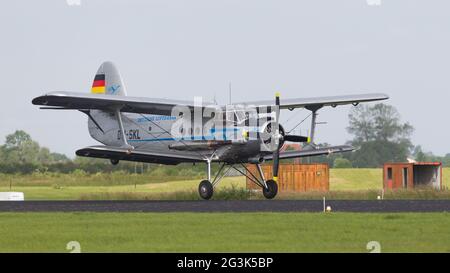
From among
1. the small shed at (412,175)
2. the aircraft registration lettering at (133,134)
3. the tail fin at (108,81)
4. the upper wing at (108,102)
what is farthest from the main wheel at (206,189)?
the small shed at (412,175)

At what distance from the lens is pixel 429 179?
58250 millimetres

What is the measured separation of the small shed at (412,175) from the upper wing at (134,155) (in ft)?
67.7

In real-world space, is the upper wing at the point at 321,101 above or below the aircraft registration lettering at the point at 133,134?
above

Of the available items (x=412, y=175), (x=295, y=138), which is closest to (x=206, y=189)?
(x=295, y=138)

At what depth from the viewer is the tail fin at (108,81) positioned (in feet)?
155

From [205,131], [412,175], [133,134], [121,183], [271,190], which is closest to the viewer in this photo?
[205,131]

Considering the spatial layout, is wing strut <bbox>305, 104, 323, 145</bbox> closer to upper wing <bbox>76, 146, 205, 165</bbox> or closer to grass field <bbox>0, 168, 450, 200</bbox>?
upper wing <bbox>76, 146, 205, 165</bbox>

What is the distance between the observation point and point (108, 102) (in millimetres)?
37219

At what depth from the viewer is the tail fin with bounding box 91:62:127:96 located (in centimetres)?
4738

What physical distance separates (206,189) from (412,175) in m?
22.9

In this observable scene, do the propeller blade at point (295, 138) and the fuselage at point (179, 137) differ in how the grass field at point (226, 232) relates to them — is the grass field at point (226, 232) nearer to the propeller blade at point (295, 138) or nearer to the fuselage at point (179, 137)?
the fuselage at point (179, 137)

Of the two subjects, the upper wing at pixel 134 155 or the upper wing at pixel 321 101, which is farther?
the upper wing at pixel 321 101

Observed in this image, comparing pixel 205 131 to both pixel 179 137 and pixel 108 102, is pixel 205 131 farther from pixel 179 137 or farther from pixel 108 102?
pixel 108 102
